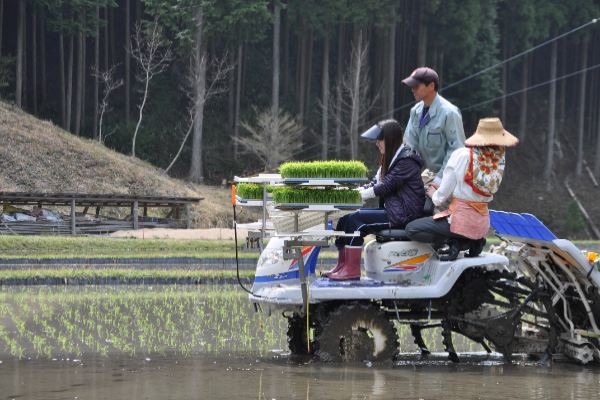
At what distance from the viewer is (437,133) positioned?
22.1ft

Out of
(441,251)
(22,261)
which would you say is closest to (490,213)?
(441,251)

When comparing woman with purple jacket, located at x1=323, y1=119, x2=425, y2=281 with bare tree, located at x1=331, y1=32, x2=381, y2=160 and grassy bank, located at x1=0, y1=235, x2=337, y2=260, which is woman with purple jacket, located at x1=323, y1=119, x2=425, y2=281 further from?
bare tree, located at x1=331, y1=32, x2=381, y2=160

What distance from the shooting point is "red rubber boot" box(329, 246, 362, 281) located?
657 cm

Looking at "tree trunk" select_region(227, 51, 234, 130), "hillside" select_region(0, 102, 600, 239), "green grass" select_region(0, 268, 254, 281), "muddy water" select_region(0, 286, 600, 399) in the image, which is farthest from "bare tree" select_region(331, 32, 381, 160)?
"muddy water" select_region(0, 286, 600, 399)

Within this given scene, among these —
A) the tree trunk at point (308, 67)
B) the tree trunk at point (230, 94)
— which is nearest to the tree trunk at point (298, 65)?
the tree trunk at point (308, 67)

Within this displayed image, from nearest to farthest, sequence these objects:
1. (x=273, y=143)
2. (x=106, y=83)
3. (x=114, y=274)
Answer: (x=114, y=274) < (x=273, y=143) < (x=106, y=83)

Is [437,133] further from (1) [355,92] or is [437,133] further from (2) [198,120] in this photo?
(2) [198,120]

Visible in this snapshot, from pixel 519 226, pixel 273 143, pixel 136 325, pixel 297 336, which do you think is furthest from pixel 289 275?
pixel 273 143

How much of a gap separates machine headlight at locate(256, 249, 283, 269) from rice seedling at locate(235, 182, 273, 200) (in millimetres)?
592

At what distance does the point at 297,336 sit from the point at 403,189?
1.80 metres

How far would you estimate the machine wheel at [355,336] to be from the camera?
619 centimetres

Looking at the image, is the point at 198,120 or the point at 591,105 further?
the point at 591,105

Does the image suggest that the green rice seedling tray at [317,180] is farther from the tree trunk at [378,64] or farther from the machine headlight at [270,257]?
the tree trunk at [378,64]

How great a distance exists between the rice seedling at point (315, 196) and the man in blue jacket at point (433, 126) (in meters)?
0.81
